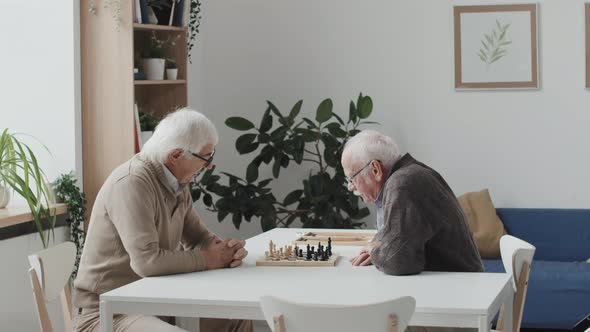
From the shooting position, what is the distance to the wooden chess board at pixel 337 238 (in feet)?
12.9

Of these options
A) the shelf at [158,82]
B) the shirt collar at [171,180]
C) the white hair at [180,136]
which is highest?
the shelf at [158,82]

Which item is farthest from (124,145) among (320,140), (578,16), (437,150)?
(578,16)

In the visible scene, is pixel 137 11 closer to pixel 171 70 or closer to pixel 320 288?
pixel 171 70

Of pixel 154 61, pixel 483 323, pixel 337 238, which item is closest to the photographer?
pixel 483 323

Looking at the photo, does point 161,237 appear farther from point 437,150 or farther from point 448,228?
point 437,150

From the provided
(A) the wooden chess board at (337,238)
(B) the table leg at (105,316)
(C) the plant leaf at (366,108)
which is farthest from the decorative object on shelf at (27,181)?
(C) the plant leaf at (366,108)

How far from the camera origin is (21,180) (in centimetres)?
440

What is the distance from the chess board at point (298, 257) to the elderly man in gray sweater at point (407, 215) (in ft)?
0.39

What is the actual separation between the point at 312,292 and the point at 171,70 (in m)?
2.71

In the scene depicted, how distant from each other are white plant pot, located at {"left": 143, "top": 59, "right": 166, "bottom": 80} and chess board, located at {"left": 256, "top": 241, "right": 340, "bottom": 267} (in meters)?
1.95

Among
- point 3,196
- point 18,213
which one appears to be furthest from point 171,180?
point 3,196

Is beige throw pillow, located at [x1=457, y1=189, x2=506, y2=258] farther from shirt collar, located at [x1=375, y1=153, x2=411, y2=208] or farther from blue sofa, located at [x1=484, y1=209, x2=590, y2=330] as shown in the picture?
shirt collar, located at [x1=375, y1=153, x2=411, y2=208]

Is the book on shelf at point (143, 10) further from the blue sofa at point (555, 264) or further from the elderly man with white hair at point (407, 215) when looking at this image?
the blue sofa at point (555, 264)

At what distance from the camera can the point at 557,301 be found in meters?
5.17
